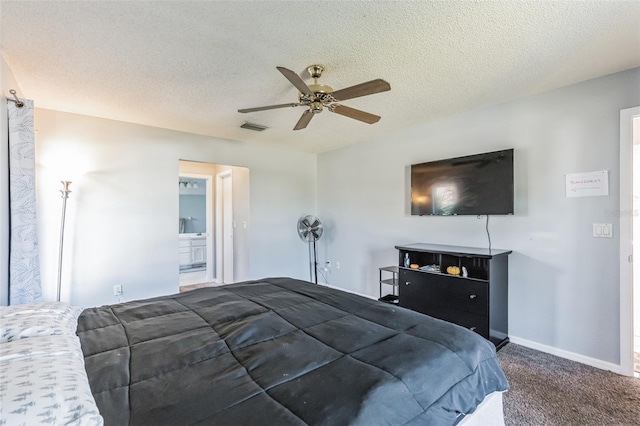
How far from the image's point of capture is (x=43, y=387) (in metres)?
0.75

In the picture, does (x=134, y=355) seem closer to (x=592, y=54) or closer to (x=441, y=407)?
(x=441, y=407)

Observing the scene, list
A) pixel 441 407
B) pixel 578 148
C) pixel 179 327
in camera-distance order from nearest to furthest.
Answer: pixel 441 407
pixel 179 327
pixel 578 148

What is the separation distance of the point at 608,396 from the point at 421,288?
148 centimetres

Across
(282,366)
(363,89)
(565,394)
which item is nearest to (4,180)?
(282,366)

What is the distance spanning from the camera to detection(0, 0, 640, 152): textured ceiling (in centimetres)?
166

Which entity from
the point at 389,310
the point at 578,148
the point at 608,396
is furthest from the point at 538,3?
the point at 608,396

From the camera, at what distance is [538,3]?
162cm

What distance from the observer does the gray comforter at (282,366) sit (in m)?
0.87

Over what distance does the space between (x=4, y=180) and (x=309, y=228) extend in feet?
11.2

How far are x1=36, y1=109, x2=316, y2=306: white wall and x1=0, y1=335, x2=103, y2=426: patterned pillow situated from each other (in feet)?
9.14

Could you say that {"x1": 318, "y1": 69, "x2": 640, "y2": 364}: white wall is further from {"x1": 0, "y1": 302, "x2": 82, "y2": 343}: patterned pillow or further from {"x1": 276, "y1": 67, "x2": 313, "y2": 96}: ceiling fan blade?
{"x1": 0, "y1": 302, "x2": 82, "y2": 343}: patterned pillow

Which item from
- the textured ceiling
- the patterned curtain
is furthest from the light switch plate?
the patterned curtain

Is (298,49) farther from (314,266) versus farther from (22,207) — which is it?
(314,266)

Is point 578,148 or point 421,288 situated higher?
point 578,148
